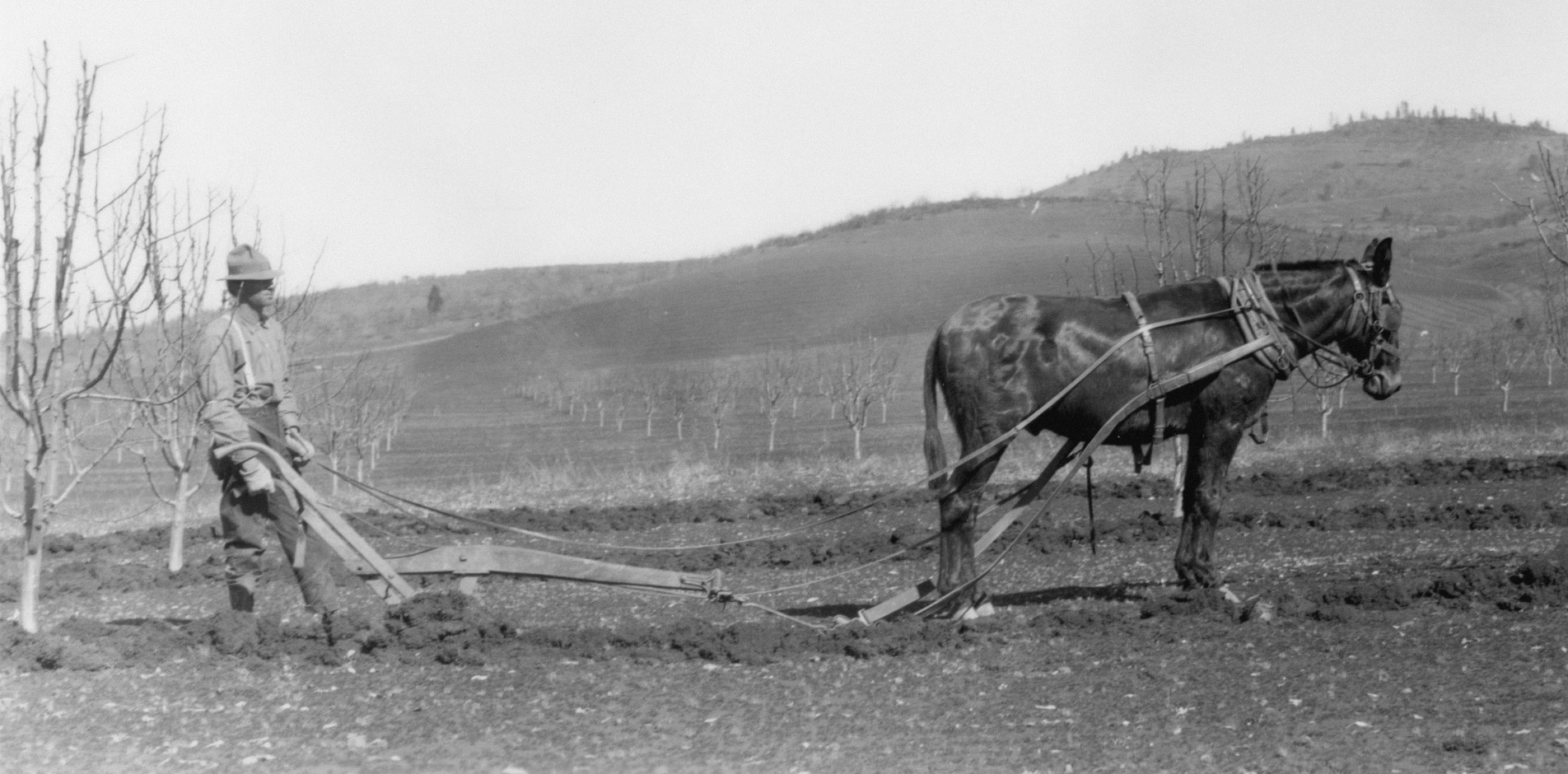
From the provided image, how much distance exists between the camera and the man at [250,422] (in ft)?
28.2

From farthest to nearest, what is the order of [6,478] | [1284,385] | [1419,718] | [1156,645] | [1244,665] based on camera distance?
[1284,385], [6,478], [1156,645], [1244,665], [1419,718]

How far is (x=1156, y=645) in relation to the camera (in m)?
8.48

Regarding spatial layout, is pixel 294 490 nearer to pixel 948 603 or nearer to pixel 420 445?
pixel 948 603

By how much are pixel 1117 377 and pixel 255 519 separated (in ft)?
18.8

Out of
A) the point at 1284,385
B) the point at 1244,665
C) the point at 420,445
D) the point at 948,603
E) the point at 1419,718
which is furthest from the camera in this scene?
the point at 420,445

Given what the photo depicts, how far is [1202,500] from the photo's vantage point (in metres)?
9.91

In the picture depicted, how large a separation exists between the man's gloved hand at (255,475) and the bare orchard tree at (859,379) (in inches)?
1135

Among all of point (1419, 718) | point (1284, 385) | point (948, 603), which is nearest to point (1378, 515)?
point (948, 603)

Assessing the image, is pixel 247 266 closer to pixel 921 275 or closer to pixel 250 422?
pixel 250 422

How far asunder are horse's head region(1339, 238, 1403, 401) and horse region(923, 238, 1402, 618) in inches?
0.9

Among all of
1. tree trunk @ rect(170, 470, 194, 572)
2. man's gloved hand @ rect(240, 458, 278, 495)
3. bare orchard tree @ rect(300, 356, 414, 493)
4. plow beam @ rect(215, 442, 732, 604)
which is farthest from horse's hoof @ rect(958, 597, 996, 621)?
bare orchard tree @ rect(300, 356, 414, 493)

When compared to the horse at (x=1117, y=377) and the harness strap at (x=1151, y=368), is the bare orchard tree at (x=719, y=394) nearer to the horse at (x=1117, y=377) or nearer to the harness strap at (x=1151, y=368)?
the horse at (x=1117, y=377)

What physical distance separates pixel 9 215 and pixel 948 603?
6.31 metres

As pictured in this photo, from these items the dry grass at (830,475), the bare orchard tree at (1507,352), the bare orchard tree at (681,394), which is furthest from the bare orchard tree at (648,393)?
the dry grass at (830,475)
